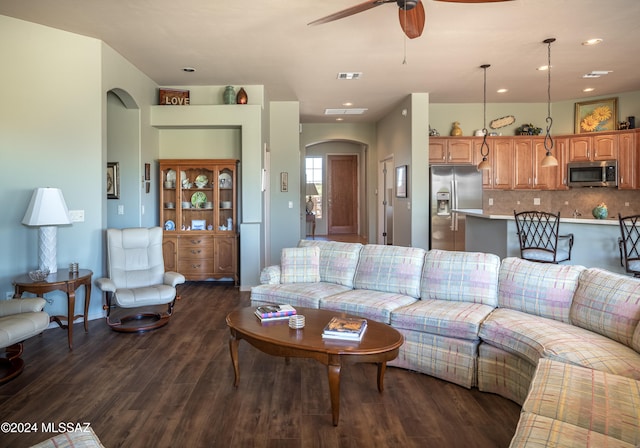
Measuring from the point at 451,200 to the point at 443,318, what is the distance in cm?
464

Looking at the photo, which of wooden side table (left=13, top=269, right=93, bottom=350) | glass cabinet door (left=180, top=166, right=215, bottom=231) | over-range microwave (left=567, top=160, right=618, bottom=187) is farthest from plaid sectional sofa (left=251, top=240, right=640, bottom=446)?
over-range microwave (left=567, top=160, right=618, bottom=187)

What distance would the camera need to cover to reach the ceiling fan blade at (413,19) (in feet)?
10.2

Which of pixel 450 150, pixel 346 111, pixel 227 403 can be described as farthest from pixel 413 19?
pixel 346 111

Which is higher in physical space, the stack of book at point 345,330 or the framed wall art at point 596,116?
the framed wall art at point 596,116

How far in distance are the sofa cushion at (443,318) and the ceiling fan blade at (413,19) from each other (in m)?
2.14

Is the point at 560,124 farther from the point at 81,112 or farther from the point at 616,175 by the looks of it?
the point at 81,112

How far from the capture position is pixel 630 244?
422 centimetres

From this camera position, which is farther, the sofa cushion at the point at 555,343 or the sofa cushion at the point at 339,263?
the sofa cushion at the point at 339,263

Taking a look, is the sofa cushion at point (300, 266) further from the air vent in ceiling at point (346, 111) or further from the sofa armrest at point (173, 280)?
the air vent in ceiling at point (346, 111)

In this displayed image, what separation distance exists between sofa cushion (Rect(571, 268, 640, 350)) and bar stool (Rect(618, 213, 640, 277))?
1.70m

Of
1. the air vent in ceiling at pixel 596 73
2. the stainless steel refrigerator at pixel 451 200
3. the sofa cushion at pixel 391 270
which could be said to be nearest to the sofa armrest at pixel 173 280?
the sofa cushion at pixel 391 270

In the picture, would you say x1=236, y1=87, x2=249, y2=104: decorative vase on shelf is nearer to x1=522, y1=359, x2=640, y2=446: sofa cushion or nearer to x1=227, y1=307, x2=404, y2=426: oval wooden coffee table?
x1=227, y1=307, x2=404, y2=426: oval wooden coffee table

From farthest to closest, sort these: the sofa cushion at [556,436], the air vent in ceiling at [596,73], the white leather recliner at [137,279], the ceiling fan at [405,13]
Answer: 1. the air vent in ceiling at [596,73]
2. the white leather recliner at [137,279]
3. the ceiling fan at [405,13]
4. the sofa cushion at [556,436]

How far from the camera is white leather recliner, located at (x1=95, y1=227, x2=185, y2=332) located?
13.2 ft
